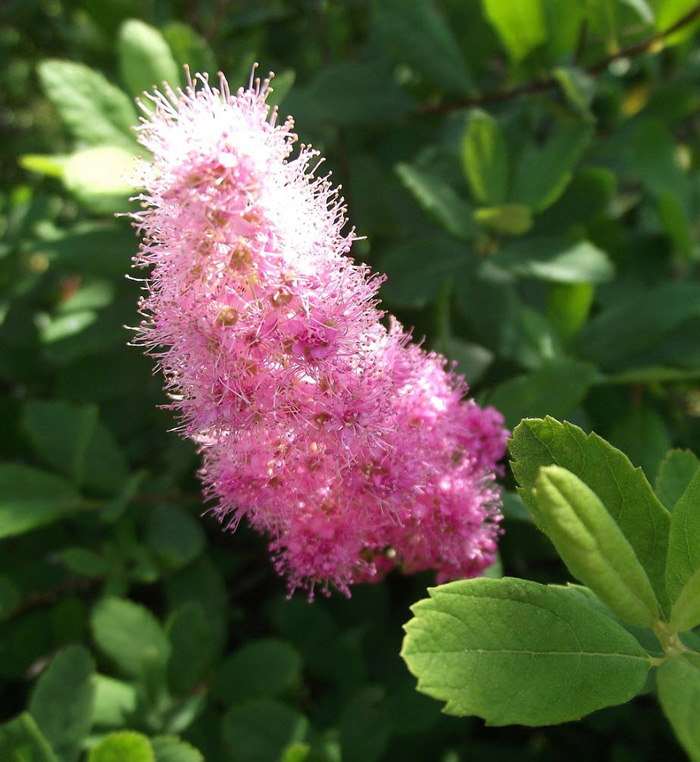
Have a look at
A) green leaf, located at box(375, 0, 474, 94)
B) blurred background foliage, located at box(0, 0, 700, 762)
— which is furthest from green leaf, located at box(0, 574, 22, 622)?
green leaf, located at box(375, 0, 474, 94)

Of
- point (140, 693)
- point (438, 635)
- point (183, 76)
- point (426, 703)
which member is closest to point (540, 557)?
point (426, 703)

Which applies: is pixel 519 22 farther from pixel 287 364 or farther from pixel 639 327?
pixel 287 364

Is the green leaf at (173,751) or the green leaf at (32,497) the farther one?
the green leaf at (32,497)

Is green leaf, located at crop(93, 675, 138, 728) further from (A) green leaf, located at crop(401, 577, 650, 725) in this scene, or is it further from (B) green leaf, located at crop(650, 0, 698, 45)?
(B) green leaf, located at crop(650, 0, 698, 45)

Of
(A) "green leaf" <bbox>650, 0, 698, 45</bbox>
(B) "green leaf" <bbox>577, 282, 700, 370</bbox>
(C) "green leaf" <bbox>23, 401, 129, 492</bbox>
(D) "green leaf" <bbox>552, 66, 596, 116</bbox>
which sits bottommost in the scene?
(C) "green leaf" <bbox>23, 401, 129, 492</bbox>

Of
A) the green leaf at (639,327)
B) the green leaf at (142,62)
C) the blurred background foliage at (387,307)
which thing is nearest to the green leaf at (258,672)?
the blurred background foliage at (387,307)

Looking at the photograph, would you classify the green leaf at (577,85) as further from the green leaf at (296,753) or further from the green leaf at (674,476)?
the green leaf at (296,753)
